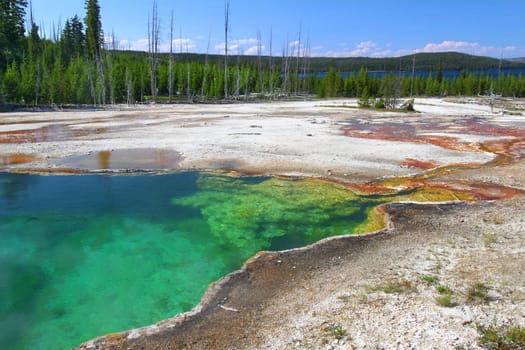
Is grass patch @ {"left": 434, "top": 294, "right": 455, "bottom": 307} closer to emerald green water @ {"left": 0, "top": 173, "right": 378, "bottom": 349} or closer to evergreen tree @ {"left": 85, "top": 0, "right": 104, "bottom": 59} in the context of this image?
emerald green water @ {"left": 0, "top": 173, "right": 378, "bottom": 349}

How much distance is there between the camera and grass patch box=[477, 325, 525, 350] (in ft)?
15.7

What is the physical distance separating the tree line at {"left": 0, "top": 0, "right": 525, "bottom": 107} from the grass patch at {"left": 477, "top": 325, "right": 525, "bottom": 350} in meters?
46.0

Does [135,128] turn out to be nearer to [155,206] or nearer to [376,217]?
[155,206]

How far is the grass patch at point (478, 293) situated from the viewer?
599cm

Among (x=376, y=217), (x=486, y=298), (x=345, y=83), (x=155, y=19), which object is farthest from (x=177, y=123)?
(x=345, y=83)

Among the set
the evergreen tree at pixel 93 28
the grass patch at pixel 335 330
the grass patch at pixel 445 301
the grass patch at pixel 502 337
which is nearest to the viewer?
the grass patch at pixel 502 337

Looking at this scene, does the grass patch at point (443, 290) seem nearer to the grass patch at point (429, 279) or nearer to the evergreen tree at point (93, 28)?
the grass patch at point (429, 279)

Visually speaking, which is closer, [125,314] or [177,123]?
[125,314]

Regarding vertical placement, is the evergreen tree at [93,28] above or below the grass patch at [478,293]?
above

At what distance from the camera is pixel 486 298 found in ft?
19.8

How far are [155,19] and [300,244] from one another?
56096 millimetres

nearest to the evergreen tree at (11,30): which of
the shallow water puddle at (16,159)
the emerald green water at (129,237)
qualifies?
the shallow water puddle at (16,159)

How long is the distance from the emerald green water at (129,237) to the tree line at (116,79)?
111 ft

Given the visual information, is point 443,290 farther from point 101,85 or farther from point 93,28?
point 93,28
